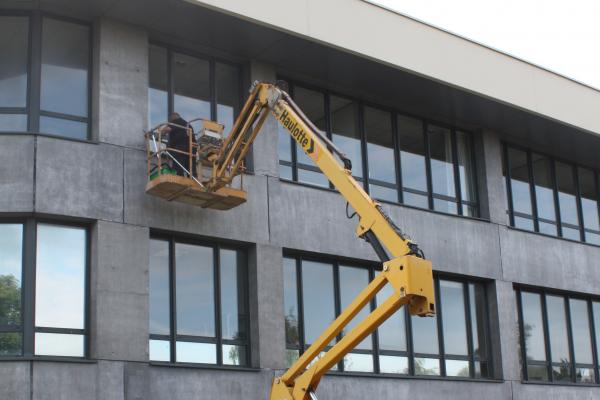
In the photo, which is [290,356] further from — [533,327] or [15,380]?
[533,327]

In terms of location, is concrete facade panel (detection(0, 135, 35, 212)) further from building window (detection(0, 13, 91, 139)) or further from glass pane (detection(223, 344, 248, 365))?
glass pane (detection(223, 344, 248, 365))

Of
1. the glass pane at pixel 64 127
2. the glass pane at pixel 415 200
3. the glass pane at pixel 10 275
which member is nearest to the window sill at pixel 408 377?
the glass pane at pixel 415 200

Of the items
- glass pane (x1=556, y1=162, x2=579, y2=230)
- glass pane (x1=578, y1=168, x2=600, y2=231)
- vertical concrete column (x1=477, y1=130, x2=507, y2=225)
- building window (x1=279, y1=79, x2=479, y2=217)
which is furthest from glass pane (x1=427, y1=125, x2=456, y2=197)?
glass pane (x1=578, y1=168, x2=600, y2=231)

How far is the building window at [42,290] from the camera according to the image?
57.0 feet

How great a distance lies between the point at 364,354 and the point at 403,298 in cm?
800

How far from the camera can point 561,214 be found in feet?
92.7

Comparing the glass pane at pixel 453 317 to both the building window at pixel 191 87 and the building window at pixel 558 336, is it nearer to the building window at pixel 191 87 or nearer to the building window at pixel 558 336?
the building window at pixel 558 336

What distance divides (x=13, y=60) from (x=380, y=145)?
30.0 ft

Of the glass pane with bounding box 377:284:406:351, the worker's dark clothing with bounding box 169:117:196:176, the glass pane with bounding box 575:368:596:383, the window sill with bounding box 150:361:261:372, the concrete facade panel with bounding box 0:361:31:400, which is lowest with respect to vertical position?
the concrete facade panel with bounding box 0:361:31:400

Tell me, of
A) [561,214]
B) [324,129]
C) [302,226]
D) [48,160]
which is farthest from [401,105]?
[48,160]

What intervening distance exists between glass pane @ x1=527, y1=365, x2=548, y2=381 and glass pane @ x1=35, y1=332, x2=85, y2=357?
12520 millimetres

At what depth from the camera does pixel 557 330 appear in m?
26.7

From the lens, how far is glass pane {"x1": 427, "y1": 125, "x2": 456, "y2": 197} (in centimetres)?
2522

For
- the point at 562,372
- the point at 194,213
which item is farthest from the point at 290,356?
the point at 562,372
